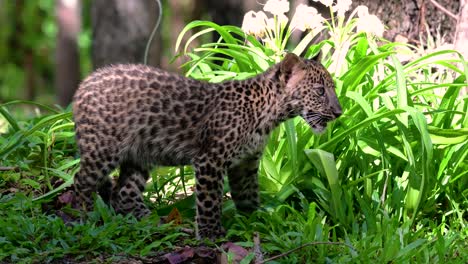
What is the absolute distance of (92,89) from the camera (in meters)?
6.73

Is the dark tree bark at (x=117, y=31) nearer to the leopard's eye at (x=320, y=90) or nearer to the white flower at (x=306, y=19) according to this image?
the white flower at (x=306, y=19)

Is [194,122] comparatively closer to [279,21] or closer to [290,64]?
[290,64]

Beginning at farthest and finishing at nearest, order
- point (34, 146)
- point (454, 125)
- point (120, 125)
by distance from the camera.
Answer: point (34, 146) < point (454, 125) < point (120, 125)

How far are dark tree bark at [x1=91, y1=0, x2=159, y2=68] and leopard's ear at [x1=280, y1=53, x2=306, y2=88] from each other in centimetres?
820

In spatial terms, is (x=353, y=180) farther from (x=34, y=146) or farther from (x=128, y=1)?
(x=128, y=1)

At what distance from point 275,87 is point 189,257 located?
1.49 meters

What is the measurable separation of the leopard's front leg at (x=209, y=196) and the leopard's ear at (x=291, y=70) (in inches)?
29.9

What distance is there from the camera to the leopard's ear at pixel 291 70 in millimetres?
6301

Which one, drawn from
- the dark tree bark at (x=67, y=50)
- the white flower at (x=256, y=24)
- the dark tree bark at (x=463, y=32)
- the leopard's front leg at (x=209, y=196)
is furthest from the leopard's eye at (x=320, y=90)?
the dark tree bark at (x=67, y=50)

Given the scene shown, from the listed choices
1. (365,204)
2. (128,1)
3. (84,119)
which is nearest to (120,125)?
(84,119)

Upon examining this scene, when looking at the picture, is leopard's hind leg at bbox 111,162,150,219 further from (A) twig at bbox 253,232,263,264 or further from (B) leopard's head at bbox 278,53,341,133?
(A) twig at bbox 253,232,263,264

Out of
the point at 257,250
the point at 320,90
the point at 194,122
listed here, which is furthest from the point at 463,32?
the point at 257,250

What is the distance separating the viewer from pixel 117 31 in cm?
1459

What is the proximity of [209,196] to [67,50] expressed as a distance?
1761 cm
